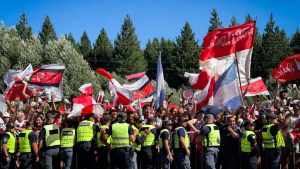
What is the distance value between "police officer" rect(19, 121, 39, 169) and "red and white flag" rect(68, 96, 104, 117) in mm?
1105

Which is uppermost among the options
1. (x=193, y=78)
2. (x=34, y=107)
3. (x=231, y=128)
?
(x=193, y=78)

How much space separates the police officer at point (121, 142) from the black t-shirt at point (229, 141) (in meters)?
2.49

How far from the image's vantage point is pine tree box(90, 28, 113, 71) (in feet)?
221

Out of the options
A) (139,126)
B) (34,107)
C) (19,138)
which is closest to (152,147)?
(139,126)

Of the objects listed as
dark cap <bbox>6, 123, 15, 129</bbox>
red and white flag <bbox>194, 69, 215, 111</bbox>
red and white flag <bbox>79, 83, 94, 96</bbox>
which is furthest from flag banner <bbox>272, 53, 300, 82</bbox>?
dark cap <bbox>6, 123, 15, 129</bbox>

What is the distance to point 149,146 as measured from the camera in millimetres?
11391

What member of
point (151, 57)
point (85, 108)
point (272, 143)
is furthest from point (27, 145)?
point (151, 57)

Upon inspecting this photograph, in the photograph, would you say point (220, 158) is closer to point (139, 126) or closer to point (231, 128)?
point (231, 128)

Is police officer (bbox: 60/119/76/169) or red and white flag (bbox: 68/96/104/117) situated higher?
red and white flag (bbox: 68/96/104/117)

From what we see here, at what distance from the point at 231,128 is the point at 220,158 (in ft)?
3.43

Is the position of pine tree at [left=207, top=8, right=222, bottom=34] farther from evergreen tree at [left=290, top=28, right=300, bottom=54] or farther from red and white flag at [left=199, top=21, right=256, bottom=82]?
red and white flag at [left=199, top=21, right=256, bottom=82]

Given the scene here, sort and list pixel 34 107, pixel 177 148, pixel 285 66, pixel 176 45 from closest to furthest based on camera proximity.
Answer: pixel 177 148 → pixel 34 107 → pixel 285 66 → pixel 176 45

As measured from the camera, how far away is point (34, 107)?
14234mm

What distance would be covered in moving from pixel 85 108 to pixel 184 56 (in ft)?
170
